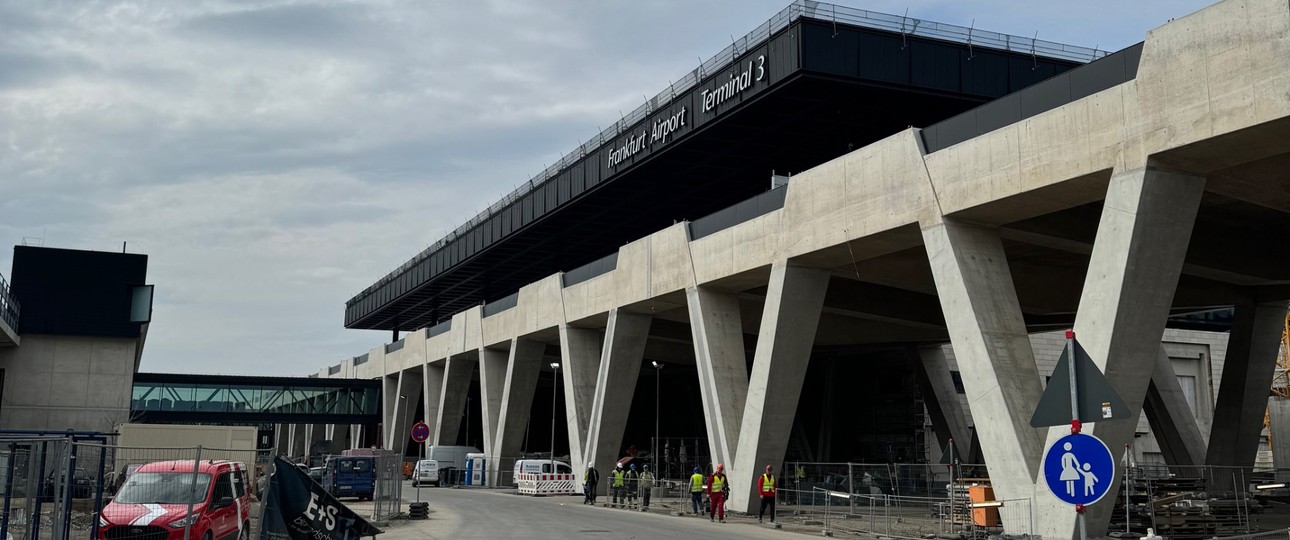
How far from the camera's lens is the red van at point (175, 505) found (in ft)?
50.0

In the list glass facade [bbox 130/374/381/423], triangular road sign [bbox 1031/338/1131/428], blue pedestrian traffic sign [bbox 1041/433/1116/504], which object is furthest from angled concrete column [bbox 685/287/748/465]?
glass facade [bbox 130/374/381/423]

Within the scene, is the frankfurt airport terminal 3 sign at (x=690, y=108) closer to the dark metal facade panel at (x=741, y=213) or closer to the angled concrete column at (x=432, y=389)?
the dark metal facade panel at (x=741, y=213)

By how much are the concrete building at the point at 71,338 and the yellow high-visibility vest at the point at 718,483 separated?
29980 millimetres

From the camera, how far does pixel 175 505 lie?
1587 cm

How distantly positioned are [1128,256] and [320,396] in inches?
2899

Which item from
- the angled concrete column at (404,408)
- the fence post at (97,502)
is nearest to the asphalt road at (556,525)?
the fence post at (97,502)

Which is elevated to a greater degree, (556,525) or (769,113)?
(769,113)

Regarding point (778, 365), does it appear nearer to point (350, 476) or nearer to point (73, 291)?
point (350, 476)

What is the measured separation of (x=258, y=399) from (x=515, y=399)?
3424cm

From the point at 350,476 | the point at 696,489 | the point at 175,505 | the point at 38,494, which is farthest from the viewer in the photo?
the point at 350,476

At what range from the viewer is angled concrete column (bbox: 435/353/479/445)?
6812 centimetres

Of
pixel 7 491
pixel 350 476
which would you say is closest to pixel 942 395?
pixel 350 476

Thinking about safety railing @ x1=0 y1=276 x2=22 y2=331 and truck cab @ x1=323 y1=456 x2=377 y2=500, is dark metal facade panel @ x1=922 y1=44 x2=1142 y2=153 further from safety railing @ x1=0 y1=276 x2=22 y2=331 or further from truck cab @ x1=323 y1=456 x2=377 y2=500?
safety railing @ x1=0 y1=276 x2=22 y2=331

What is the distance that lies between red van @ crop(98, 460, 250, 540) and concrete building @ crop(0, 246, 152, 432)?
112 feet
